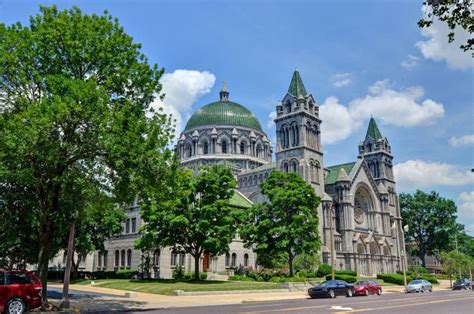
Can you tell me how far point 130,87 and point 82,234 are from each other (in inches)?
963

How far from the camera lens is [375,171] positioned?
89.9 m

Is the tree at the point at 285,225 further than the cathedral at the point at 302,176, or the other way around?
the cathedral at the point at 302,176

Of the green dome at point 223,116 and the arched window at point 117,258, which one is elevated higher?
the green dome at point 223,116

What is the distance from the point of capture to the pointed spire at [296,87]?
72750mm

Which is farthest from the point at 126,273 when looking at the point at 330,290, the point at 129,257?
the point at 330,290

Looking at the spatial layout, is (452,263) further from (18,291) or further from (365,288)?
(18,291)

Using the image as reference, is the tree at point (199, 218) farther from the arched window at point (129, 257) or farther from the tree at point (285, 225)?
the arched window at point (129, 257)

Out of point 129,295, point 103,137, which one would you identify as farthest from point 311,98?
point 103,137

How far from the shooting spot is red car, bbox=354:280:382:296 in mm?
33531

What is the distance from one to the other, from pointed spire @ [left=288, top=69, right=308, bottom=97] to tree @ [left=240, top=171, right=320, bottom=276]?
28237 mm

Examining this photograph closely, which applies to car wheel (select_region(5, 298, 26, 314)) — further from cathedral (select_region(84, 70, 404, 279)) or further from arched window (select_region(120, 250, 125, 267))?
arched window (select_region(120, 250, 125, 267))

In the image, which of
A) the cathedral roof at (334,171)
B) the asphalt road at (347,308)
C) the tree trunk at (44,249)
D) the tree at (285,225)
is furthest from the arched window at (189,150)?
the tree trunk at (44,249)

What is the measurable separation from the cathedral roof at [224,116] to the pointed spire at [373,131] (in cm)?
2400

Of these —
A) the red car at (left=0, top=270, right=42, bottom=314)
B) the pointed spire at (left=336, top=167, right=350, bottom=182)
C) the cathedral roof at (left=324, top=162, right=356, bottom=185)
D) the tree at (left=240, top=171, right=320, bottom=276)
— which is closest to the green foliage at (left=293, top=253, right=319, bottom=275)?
the tree at (left=240, top=171, right=320, bottom=276)
